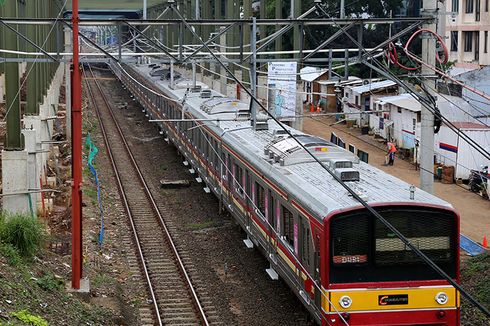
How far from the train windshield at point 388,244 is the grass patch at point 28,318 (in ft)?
11.9

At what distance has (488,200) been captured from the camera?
23641mm

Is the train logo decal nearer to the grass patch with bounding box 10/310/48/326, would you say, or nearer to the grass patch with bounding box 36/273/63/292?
the grass patch with bounding box 10/310/48/326

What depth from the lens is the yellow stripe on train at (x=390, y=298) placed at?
1062 centimetres

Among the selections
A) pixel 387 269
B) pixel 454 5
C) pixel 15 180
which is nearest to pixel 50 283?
pixel 387 269

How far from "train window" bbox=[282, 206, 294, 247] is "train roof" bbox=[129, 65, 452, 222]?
1.22 feet

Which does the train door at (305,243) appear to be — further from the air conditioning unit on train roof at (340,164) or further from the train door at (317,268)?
the air conditioning unit on train roof at (340,164)

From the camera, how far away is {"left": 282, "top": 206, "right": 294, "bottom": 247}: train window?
12.6m

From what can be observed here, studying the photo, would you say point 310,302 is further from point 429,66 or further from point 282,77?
point 282,77

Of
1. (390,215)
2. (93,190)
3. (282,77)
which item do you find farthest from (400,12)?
(390,215)

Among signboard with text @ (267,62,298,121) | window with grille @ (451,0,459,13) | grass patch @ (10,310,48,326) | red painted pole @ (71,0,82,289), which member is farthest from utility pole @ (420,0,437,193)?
window with grille @ (451,0,459,13)

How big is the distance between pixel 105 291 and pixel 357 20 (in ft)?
22.6

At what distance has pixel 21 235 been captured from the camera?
46.7 feet

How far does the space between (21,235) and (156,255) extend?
3860 mm

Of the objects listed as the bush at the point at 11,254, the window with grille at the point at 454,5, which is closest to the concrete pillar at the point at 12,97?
the bush at the point at 11,254
